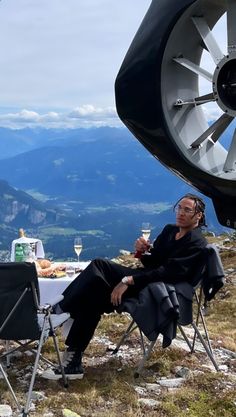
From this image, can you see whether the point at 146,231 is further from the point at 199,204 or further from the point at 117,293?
the point at 117,293

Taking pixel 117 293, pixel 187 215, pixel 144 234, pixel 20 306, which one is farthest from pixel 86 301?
pixel 187 215

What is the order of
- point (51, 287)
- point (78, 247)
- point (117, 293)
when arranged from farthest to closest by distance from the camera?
point (78, 247) → point (51, 287) → point (117, 293)

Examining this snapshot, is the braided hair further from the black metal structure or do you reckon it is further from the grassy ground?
the grassy ground

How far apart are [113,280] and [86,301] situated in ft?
1.20

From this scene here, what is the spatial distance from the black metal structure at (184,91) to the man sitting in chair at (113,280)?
877 mm

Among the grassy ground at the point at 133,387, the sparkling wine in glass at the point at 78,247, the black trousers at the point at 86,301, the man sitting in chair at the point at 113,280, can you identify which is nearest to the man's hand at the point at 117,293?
the man sitting in chair at the point at 113,280

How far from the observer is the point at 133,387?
18.1ft

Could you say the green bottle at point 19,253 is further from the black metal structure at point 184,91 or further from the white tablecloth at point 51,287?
the black metal structure at point 184,91

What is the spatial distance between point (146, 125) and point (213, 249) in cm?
140

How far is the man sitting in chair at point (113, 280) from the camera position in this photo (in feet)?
18.7

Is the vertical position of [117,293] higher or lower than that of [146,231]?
lower

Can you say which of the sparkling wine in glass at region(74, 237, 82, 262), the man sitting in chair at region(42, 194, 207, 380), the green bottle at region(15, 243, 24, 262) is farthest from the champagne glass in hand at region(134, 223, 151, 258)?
the green bottle at region(15, 243, 24, 262)

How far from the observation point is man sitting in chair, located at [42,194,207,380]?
224 inches

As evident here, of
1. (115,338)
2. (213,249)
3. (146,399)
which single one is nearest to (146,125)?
(213,249)
